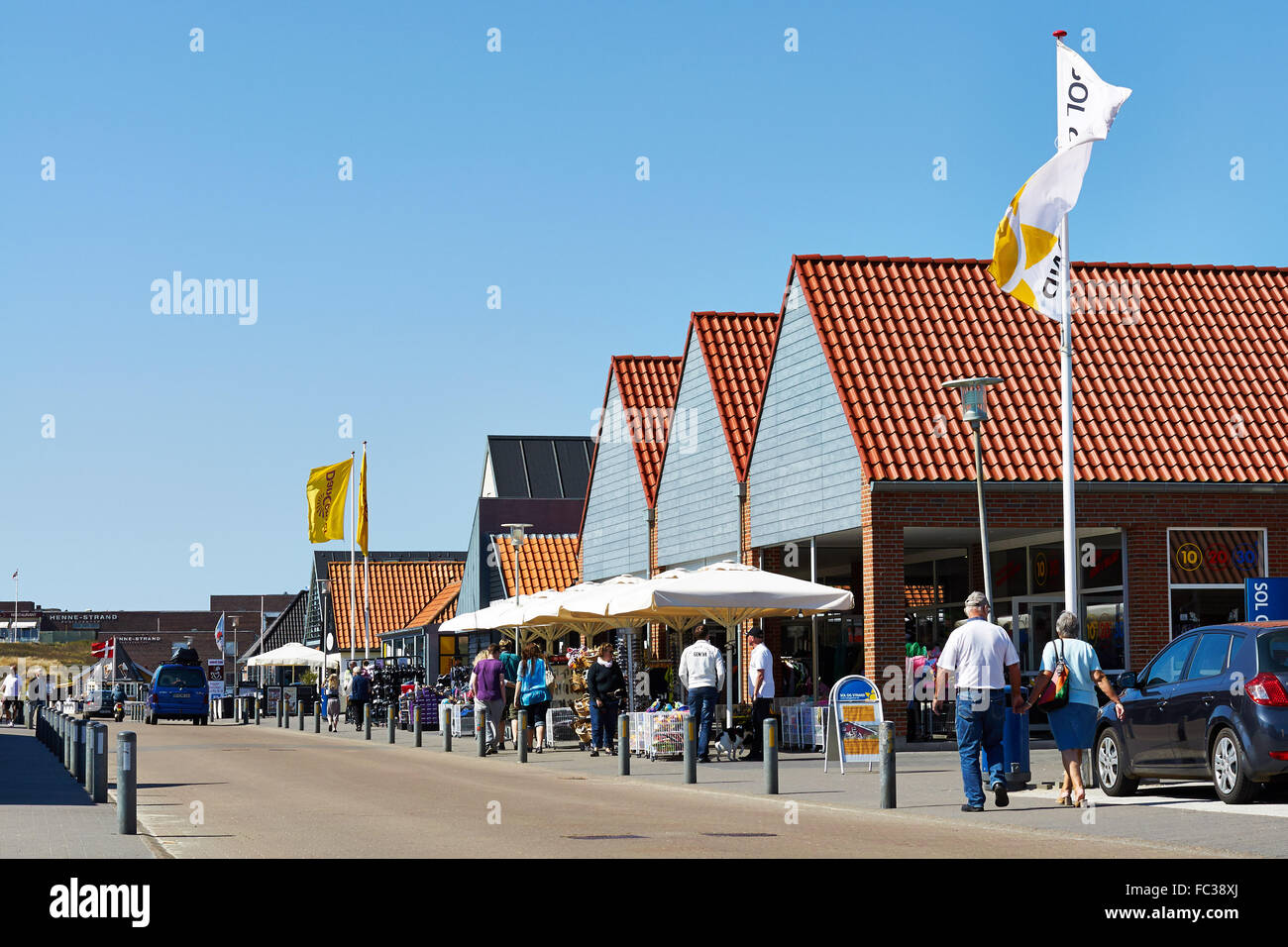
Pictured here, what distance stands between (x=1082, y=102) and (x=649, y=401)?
2041cm

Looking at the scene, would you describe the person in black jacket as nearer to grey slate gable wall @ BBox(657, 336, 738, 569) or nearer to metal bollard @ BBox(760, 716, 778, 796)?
grey slate gable wall @ BBox(657, 336, 738, 569)

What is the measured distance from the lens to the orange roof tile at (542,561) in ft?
161

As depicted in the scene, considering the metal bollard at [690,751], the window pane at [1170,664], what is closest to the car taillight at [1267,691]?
the window pane at [1170,664]

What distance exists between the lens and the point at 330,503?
54.2 meters

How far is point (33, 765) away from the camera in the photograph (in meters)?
26.4

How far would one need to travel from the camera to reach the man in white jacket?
23.9 m

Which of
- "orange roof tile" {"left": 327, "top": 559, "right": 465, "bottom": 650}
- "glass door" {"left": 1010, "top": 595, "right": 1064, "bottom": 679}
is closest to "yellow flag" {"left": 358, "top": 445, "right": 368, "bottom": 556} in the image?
"orange roof tile" {"left": 327, "top": 559, "right": 465, "bottom": 650}

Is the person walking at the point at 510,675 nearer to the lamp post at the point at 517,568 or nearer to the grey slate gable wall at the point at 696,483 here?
the lamp post at the point at 517,568

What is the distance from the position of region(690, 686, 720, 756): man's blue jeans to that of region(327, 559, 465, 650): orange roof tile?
143 ft

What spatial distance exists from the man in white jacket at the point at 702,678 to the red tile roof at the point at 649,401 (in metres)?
13.6

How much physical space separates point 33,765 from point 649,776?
10.1 m
